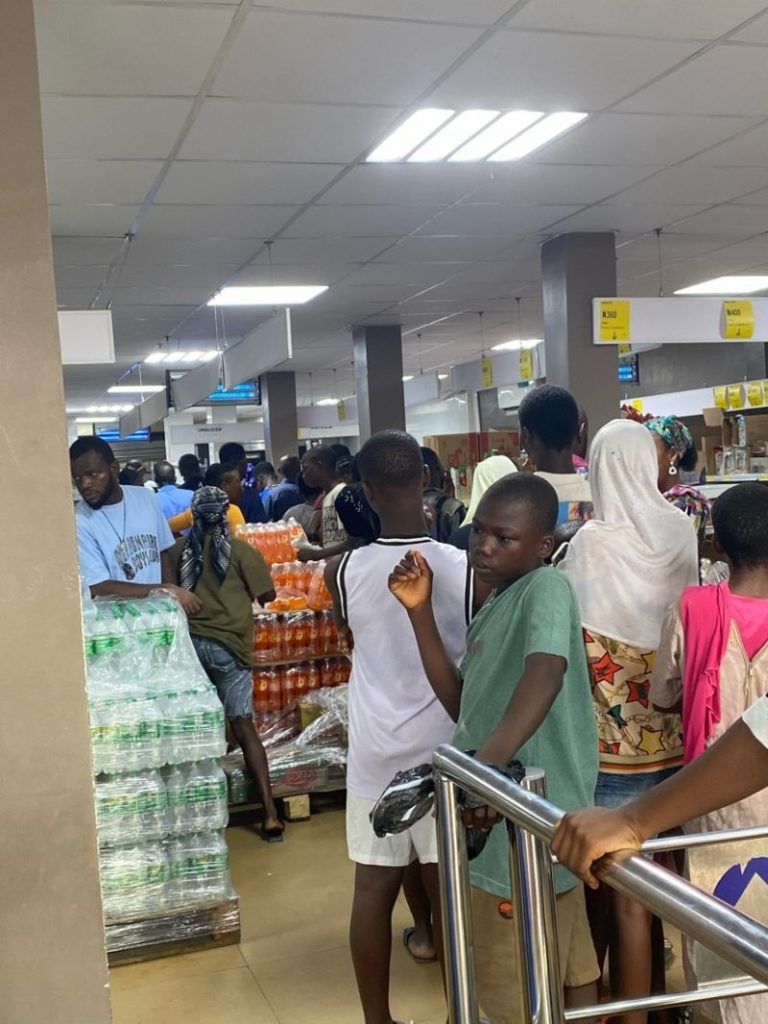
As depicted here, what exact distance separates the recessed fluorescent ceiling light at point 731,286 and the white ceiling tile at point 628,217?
2.68 m

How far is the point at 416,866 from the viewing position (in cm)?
289

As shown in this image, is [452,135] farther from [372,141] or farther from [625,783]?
[625,783]

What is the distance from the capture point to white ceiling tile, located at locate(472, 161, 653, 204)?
5.44 meters

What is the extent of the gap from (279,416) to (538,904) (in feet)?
42.5

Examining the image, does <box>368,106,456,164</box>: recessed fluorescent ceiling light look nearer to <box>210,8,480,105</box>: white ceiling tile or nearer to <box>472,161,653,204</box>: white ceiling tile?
<box>210,8,480,105</box>: white ceiling tile

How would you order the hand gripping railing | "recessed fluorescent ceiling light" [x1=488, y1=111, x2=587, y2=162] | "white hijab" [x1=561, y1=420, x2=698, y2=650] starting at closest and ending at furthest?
1. the hand gripping railing
2. "white hijab" [x1=561, y1=420, x2=698, y2=650]
3. "recessed fluorescent ceiling light" [x1=488, y1=111, x2=587, y2=162]

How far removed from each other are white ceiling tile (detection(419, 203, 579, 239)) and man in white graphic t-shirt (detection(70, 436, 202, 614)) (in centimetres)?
319

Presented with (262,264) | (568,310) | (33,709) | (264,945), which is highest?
(262,264)

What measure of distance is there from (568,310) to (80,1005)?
227 inches

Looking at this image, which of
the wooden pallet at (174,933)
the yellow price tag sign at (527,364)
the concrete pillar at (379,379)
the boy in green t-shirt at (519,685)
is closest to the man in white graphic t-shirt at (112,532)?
the wooden pallet at (174,933)

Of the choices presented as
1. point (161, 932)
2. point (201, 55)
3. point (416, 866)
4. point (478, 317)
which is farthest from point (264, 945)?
point (478, 317)

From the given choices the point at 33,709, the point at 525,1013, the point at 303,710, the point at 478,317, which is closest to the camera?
the point at 525,1013

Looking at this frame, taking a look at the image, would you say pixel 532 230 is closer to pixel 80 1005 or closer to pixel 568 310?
pixel 568 310

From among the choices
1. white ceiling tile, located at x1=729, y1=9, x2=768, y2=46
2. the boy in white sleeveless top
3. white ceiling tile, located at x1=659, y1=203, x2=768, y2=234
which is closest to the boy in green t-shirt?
the boy in white sleeveless top
